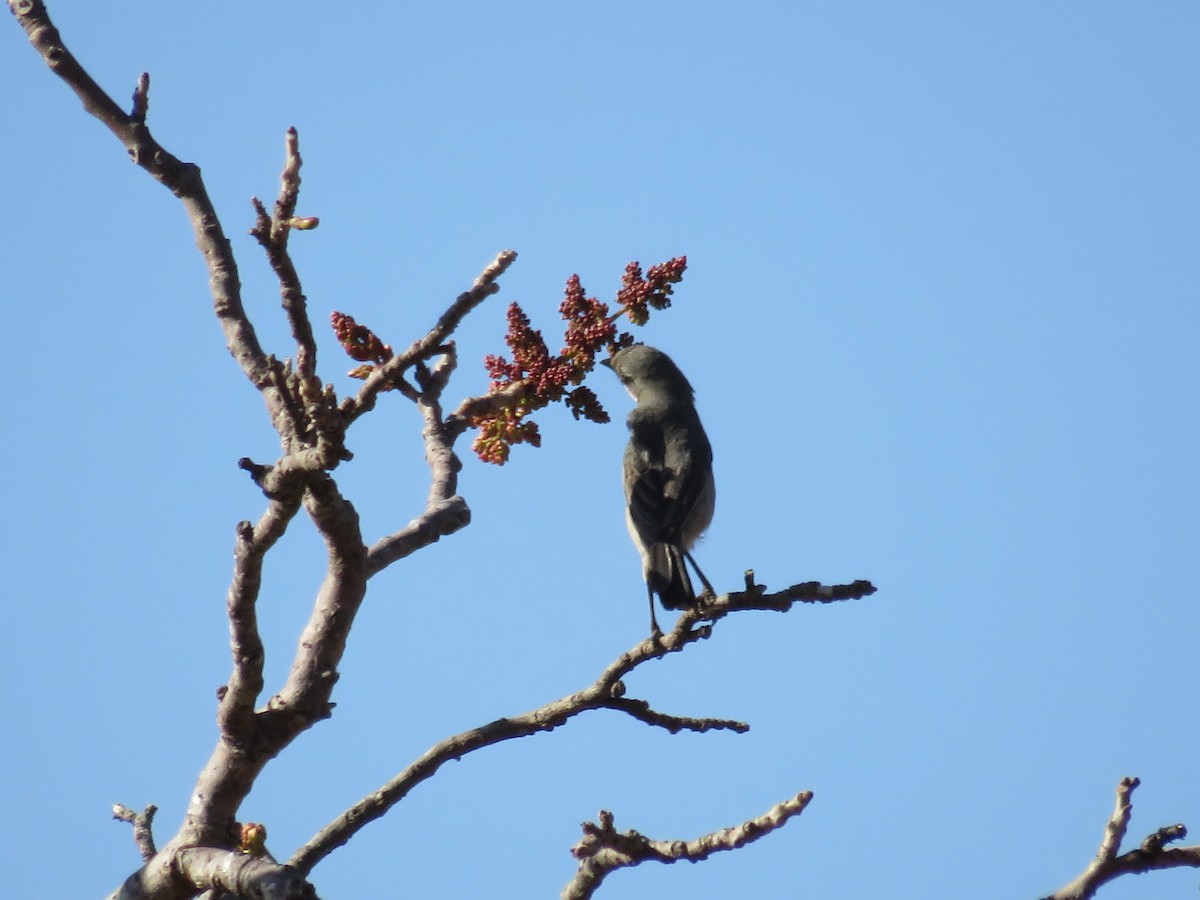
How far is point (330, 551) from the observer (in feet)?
13.0

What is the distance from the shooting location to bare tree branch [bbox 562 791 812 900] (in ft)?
12.4

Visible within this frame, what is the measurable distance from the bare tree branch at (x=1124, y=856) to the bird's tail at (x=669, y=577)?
9.66 feet

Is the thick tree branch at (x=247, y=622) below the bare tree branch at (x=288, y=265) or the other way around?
below

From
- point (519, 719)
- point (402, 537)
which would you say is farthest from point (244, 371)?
point (519, 719)

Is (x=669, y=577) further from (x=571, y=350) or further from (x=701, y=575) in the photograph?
(x=571, y=350)

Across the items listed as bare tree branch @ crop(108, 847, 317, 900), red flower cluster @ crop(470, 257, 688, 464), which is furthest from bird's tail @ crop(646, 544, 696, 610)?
bare tree branch @ crop(108, 847, 317, 900)

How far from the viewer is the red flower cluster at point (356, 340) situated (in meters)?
4.78

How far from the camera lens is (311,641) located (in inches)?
165

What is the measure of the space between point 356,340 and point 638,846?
6.58ft

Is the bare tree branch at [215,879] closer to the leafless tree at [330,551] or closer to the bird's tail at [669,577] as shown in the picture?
the leafless tree at [330,551]

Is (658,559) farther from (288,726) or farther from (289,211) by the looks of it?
(289,211)

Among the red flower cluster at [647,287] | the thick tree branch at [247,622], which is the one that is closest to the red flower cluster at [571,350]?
the red flower cluster at [647,287]

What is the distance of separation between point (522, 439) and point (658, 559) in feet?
7.15

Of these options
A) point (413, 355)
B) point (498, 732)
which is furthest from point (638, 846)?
point (413, 355)
